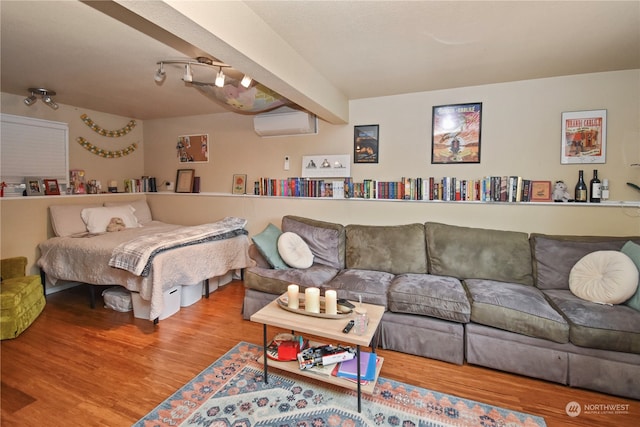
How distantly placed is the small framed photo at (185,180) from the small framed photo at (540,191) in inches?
168

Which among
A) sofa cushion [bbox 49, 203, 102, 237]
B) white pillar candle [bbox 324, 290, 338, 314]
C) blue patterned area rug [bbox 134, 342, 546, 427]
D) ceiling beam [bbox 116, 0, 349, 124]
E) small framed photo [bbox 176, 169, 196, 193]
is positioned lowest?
blue patterned area rug [bbox 134, 342, 546, 427]

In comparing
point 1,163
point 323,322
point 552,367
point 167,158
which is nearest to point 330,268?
point 323,322

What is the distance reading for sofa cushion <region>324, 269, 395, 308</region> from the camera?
2.45m

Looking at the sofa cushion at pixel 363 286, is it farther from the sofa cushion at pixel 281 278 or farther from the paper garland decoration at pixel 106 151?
the paper garland decoration at pixel 106 151

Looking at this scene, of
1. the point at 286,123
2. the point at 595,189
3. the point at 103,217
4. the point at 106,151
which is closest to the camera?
the point at 595,189

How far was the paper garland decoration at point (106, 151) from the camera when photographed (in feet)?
13.4

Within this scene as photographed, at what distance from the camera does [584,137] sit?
275 cm

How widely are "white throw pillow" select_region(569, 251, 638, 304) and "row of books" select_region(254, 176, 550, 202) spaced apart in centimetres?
75

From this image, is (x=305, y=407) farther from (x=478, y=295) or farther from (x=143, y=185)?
(x=143, y=185)

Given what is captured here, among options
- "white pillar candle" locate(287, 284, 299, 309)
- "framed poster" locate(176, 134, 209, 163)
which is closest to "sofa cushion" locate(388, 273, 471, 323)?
"white pillar candle" locate(287, 284, 299, 309)

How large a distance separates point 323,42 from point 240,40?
2.23 ft

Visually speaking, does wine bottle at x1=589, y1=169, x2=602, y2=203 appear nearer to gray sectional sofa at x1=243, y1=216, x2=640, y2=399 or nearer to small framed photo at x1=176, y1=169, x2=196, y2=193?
gray sectional sofa at x1=243, y1=216, x2=640, y2=399

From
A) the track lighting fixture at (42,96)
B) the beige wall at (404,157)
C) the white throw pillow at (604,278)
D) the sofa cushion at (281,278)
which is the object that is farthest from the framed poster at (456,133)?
the track lighting fixture at (42,96)

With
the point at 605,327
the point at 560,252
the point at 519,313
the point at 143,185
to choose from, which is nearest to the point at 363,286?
the point at 519,313
